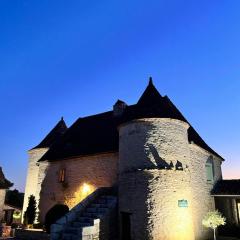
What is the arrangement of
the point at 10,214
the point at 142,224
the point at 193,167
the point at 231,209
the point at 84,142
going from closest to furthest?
1. the point at 142,224
2. the point at 193,167
3. the point at 231,209
4. the point at 84,142
5. the point at 10,214

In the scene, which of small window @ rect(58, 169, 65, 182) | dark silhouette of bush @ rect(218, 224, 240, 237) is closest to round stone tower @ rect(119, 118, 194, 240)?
dark silhouette of bush @ rect(218, 224, 240, 237)

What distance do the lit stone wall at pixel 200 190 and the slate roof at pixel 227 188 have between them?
39 cm

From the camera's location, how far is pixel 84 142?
19719mm

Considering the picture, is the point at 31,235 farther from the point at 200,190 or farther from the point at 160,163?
the point at 200,190

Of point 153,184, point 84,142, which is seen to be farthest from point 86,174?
point 153,184

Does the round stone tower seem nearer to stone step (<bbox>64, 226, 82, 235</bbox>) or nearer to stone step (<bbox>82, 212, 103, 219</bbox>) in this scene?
stone step (<bbox>82, 212, 103, 219</bbox>)

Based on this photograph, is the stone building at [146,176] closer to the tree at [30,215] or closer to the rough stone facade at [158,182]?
the rough stone facade at [158,182]

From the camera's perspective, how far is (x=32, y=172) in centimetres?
2294

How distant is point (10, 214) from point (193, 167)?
2342 centimetres

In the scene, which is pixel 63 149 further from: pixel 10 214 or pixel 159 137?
pixel 10 214

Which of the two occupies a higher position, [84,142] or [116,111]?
[116,111]

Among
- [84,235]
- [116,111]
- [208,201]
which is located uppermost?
[116,111]

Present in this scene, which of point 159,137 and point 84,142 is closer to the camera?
point 159,137

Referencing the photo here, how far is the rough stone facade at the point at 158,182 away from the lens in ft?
40.3
